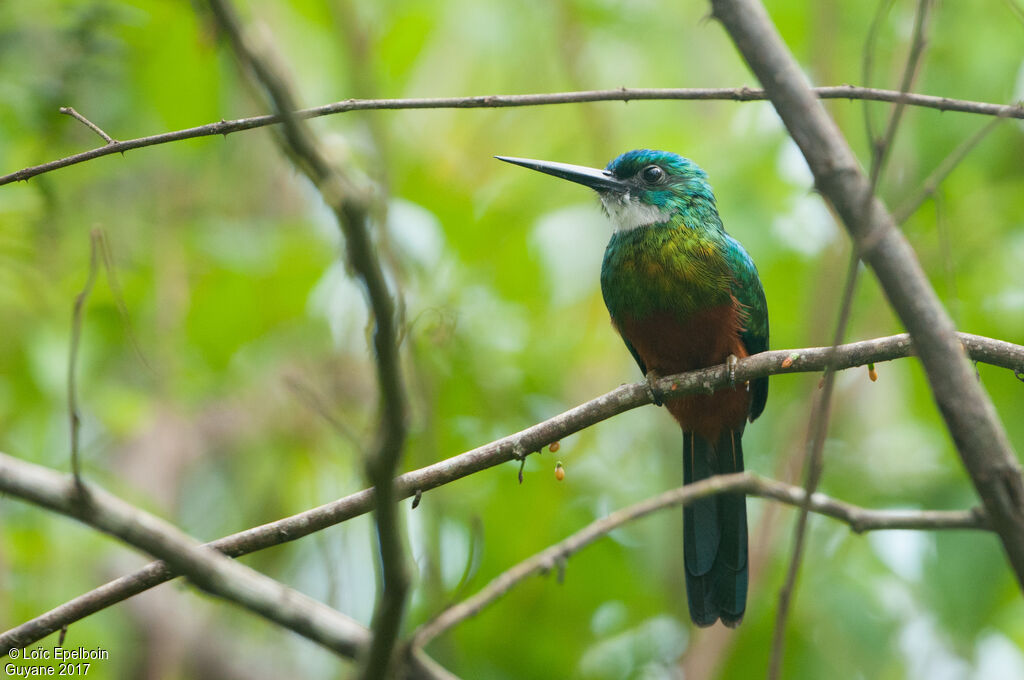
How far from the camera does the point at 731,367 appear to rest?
2625mm

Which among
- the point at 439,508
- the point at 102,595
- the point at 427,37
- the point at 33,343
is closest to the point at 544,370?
the point at 439,508

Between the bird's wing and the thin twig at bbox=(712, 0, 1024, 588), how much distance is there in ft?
5.93

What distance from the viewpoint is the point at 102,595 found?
5.77 feet

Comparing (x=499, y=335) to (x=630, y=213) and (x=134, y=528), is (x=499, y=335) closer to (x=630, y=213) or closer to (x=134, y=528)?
(x=630, y=213)

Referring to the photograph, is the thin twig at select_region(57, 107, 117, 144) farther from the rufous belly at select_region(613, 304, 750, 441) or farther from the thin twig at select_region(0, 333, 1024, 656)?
the rufous belly at select_region(613, 304, 750, 441)

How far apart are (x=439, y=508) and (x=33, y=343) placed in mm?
1546

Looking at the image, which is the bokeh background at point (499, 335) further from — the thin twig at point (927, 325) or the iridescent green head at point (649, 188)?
the thin twig at point (927, 325)

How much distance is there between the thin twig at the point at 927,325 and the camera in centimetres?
122

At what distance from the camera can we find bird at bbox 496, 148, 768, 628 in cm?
301

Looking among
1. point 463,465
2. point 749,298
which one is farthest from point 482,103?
point 749,298

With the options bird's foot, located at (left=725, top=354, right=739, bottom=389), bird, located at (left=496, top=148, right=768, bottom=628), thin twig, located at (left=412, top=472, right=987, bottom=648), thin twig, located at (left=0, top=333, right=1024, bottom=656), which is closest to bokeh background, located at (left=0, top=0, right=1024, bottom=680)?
bird, located at (left=496, top=148, right=768, bottom=628)

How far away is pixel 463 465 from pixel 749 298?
1.58m

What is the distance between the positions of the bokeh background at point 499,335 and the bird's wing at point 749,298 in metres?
0.28

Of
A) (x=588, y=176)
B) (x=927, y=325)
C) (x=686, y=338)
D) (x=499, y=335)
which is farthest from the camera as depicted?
(x=499, y=335)
